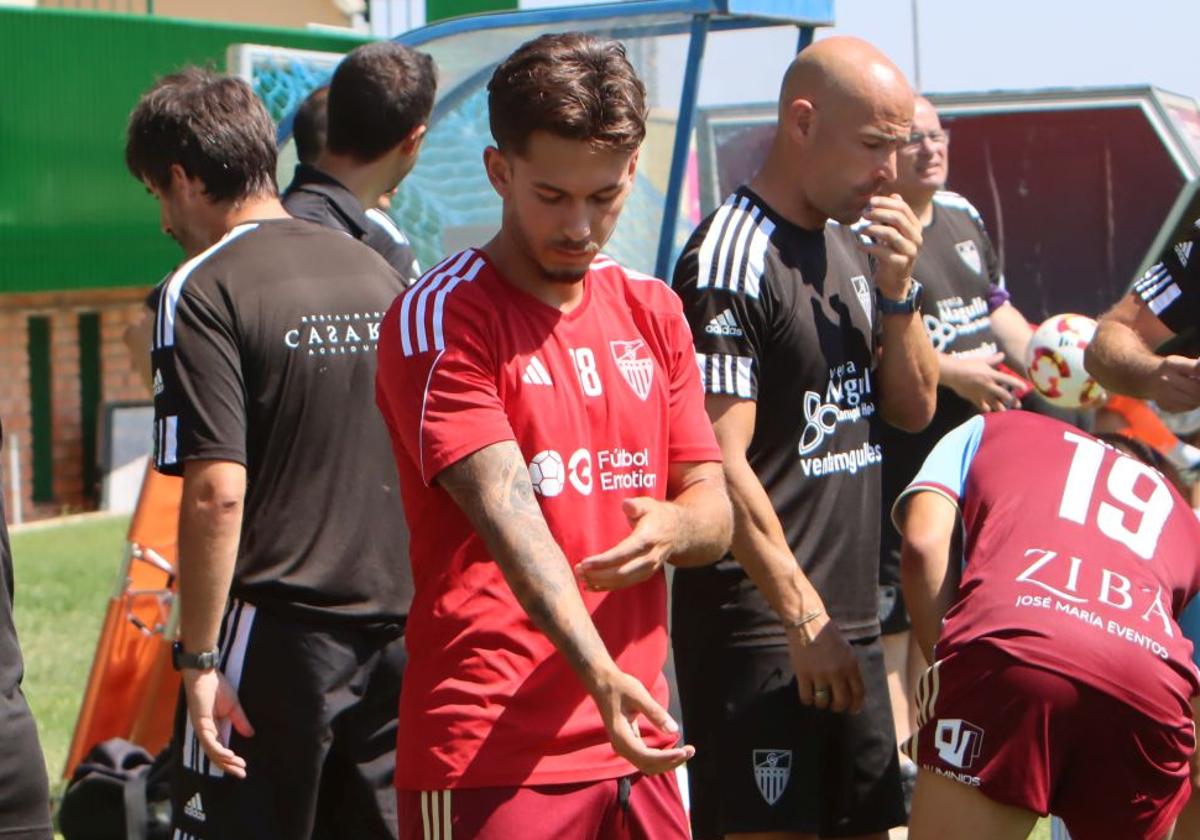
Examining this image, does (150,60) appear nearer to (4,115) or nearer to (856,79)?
(4,115)

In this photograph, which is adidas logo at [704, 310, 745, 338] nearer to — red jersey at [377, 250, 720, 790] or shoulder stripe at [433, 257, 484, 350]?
red jersey at [377, 250, 720, 790]

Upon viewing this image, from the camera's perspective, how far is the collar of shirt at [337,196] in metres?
4.32

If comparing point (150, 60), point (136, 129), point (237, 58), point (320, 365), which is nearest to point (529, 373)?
point (320, 365)

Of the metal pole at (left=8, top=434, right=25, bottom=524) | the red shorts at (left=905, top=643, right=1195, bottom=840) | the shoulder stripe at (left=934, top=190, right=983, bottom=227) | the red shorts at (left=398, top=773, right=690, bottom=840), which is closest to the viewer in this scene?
the red shorts at (left=398, top=773, right=690, bottom=840)

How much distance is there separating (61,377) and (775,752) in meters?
11.3

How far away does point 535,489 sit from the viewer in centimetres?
266

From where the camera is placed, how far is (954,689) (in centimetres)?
322

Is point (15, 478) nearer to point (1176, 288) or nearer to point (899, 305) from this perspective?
point (1176, 288)

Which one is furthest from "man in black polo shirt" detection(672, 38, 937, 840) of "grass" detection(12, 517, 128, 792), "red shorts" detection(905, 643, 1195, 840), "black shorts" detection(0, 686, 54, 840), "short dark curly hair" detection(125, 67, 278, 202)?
"grass" detection(12, 517, 128, 792)

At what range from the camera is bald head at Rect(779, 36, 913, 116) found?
3.73m

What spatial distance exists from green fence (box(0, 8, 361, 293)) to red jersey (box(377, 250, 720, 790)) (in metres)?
10.5

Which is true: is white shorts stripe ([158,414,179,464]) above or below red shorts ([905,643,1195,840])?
above

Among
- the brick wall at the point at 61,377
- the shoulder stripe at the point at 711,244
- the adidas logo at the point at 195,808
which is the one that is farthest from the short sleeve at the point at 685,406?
the brick wall at the point at 61,377

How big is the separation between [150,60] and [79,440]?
3.03 m
